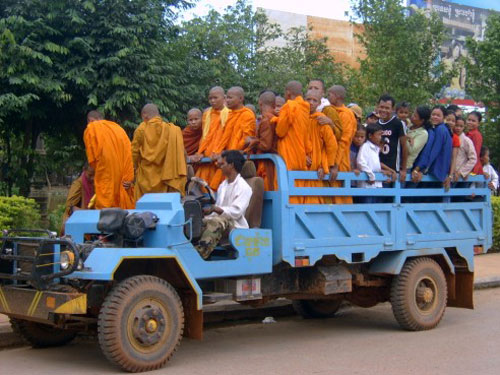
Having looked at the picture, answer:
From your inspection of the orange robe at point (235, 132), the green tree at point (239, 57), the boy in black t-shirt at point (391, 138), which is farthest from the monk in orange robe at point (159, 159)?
the green tree at point (239, 57)

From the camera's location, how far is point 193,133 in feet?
26.4

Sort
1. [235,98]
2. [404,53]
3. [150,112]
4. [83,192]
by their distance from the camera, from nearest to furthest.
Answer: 1. [235,98]
2. [150,112]
3. [83,192]
4. [404,53]

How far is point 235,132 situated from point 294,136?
0.68m

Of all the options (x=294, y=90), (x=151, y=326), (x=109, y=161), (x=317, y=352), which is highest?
(x=294, y=90)

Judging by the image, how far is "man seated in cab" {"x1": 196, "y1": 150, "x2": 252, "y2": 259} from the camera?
239 inches

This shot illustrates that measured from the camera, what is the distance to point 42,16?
35.7 ft

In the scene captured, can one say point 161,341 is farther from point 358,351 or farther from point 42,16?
point 42,16

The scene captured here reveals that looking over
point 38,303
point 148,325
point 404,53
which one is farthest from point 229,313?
point 404,53

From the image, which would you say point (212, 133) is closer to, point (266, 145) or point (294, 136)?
point (266, 145)

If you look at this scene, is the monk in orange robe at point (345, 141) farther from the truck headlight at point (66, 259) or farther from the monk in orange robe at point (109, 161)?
the truck headlight at point (66, 259)

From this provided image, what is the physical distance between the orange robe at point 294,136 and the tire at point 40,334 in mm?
2480

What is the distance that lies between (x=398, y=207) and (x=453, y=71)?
914 centimetres

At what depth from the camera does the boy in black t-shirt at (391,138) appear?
7766 mm

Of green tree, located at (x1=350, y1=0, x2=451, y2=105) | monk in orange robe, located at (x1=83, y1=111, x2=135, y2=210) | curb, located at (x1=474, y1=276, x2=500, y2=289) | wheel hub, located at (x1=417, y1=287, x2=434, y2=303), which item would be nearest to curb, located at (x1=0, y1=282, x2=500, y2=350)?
monk in orange robe, located at (x1=83, y1=111, x2=135, y2=210)
